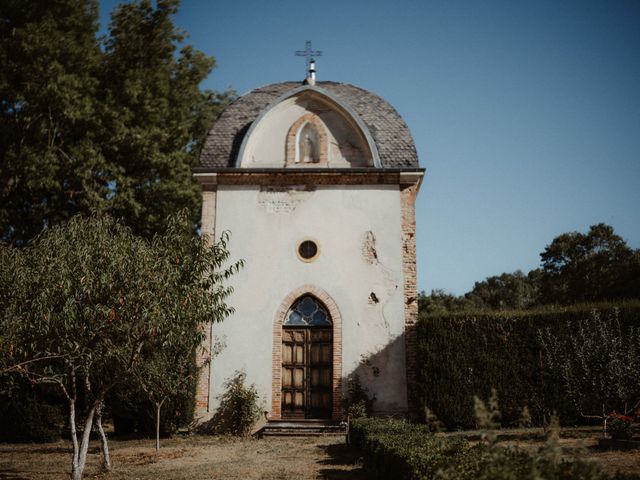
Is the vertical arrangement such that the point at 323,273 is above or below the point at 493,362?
above

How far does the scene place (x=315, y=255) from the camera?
1494cm

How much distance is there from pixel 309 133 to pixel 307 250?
152 inches

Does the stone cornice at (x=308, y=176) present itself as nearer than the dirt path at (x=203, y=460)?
No

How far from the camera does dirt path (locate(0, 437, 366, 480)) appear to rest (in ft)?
Answer: 28.1

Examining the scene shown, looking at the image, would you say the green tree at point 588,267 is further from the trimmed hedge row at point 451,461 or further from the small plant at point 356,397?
the trimmed hedge row at point 451,461

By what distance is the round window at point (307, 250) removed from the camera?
15.0m

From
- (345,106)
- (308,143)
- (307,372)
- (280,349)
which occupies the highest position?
(345,106)

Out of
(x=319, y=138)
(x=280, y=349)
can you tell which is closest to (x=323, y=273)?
(x=280, y=349)

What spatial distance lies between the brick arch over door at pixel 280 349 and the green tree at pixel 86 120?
18.8 feet

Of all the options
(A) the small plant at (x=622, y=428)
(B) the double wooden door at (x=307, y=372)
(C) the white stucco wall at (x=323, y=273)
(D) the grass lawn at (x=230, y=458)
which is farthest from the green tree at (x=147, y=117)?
(A) the small plant at (x=622, y=428)

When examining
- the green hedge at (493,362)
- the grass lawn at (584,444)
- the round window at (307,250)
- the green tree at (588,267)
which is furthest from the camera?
the green tree at (588,267)

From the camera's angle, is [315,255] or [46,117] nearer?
[315,255]

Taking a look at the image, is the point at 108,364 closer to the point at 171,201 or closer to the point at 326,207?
the point at 326,207

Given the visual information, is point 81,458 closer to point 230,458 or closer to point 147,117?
point 230,458
